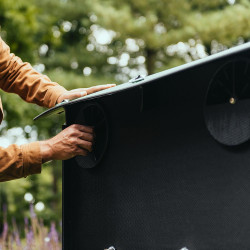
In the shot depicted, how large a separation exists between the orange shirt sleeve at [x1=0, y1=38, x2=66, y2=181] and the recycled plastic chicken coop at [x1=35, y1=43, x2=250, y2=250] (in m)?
0.22

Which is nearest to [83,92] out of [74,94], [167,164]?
[74,94]

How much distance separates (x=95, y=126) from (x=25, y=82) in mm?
607

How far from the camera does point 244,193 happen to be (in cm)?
191

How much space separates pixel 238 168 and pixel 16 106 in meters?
7.08

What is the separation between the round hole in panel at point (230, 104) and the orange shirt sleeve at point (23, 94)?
34.0 inches

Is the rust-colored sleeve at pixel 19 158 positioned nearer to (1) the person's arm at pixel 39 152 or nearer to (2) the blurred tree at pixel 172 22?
(1) the person's arm at pixel 39 152

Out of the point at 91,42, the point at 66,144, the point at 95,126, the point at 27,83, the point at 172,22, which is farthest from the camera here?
the point at 91,42

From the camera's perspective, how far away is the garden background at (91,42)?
908cm

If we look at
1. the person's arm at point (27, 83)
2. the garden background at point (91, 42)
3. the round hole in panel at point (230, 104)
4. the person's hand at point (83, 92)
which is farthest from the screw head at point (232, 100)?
the garden background at point (91, 42)

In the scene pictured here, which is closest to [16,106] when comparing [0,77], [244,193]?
[0,77]

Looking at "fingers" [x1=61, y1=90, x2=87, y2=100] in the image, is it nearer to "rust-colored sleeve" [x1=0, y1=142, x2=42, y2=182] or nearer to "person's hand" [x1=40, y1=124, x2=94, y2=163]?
"person's hand" [x1=40, y1=124, x2=94, y2=163]

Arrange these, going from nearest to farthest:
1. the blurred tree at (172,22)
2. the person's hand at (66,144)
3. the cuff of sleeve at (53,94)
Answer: the person's hand at (66,144)
the cuff of sleeve at (53,94)
the blurred tree at (172,22)

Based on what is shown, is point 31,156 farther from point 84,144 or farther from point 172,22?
point 172,22

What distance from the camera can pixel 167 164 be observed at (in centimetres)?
222
